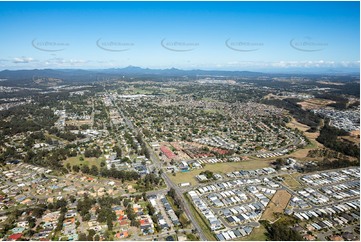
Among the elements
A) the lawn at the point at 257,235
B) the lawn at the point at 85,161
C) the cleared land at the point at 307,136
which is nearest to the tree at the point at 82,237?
the lawn at the point at 257,235

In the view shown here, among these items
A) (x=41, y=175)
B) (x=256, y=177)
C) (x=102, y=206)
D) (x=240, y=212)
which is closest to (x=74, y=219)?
(x=102, y=206)

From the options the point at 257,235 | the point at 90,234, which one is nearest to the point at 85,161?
the point at 90,234

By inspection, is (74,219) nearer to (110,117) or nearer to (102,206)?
(102,206)

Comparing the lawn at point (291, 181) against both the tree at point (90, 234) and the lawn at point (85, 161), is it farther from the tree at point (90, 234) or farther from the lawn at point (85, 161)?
the lawn at point (85, 161)

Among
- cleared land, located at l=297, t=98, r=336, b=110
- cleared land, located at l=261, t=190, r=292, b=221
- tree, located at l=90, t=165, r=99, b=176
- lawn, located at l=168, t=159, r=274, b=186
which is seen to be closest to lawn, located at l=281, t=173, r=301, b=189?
cleared land, located at l=261, t=190, r=292, b=221

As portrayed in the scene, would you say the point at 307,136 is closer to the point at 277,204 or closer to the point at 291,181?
the point at 291,181

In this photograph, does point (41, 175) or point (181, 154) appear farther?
point (181, 154)
